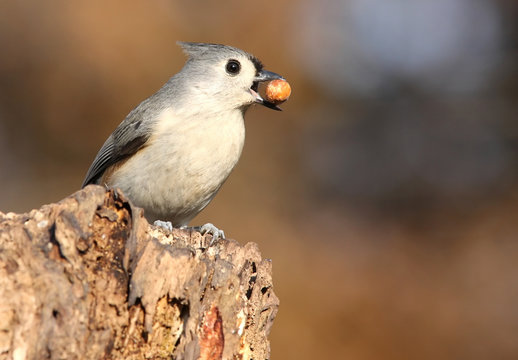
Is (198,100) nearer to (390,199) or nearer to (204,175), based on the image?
(204,175)

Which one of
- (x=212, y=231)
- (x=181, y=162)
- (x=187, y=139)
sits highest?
(x=187, y=139)

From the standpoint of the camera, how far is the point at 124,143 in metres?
4.53

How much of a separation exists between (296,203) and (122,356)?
4383mm

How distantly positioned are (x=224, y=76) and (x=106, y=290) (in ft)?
7.61

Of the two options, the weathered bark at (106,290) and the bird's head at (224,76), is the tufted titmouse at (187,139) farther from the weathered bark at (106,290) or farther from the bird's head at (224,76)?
the weathered bark at (106,290)

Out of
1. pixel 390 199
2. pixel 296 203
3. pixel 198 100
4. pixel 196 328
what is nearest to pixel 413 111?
pixel 390 199

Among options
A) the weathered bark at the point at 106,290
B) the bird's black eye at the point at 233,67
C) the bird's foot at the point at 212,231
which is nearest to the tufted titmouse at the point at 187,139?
the bird's black eye at the point at 233,67

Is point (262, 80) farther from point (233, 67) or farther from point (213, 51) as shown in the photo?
point (213, 51)

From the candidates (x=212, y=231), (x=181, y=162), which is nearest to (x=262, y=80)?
(x=181, y=162)

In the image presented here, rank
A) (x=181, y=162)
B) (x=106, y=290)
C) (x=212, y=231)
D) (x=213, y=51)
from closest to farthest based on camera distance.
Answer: (x=106, y=290)
(x=212, y=231)
(x=181, y=162)
(x=213, y=51)

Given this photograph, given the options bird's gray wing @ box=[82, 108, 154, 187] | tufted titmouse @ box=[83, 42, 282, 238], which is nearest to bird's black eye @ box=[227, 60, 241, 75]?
tufted titmouse @ box=[83, 42, 282, 238]

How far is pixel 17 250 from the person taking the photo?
2.41 m

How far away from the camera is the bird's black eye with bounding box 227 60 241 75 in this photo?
4.55 m

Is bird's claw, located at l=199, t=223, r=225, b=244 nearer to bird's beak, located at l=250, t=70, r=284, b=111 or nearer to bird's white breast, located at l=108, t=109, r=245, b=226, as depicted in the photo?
bird's white breast, located at l=108, t=109, r=245, b=226
